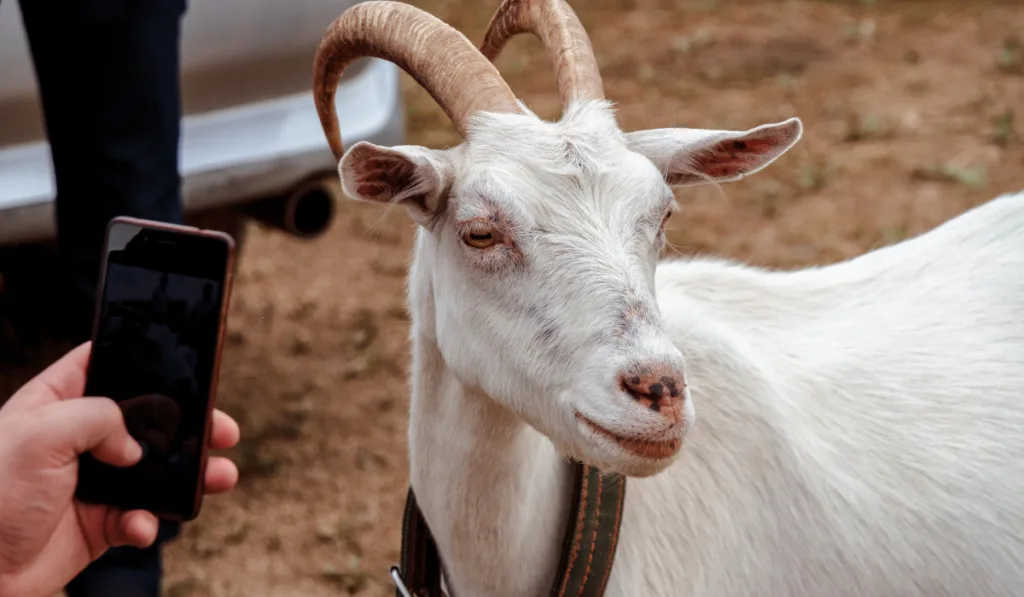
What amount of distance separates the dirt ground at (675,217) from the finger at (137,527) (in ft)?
5.83

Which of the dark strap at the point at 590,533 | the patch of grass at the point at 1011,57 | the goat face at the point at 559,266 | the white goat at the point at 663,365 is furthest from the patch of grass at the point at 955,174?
the dark strap at the point at 590,533

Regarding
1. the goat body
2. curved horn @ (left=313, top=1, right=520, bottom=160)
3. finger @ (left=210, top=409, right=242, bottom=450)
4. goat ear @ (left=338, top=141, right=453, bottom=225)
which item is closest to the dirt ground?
the goat body

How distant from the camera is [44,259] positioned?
5320 mm

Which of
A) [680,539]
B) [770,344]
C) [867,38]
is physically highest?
[770,344]

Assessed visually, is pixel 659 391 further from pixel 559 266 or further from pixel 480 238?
pixel 480 238

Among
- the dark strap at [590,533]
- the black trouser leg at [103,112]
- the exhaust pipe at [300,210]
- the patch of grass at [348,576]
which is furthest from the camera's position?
the exhaust pipe at [300,210]

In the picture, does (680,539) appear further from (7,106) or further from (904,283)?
(7,106)

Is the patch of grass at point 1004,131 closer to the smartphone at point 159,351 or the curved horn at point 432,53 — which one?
the curved horn at point 432,53

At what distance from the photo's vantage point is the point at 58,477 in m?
2.03

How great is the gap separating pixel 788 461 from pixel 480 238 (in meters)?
0.87

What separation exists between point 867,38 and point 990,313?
6.04 metres

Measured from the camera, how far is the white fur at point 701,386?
7.02ft

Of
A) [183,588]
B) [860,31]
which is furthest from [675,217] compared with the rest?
[860,31]

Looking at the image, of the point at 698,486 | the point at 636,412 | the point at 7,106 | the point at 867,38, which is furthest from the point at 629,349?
the point at 867,38
